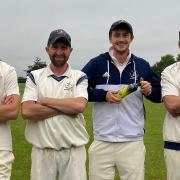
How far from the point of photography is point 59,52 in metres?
6.76

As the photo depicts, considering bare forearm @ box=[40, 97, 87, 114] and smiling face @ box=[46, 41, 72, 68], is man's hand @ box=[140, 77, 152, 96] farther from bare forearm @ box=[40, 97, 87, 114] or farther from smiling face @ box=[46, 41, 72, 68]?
smiling face @ box=[46, 41, 72, 68]

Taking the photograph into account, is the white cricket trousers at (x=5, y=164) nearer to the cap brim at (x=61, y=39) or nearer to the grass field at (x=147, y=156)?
the cap brim at (x=61, y=39)

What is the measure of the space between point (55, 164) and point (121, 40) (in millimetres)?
2160

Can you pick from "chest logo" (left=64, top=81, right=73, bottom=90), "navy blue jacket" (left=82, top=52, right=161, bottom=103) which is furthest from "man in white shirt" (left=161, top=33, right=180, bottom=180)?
"chest logo" (left=64, top=81, right=73, bottom=90)

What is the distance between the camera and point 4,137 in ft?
20.7

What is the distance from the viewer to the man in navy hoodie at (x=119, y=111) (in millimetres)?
7164

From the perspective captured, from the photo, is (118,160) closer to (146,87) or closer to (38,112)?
(146,87)

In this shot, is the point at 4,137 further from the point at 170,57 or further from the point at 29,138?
the point at 170,57

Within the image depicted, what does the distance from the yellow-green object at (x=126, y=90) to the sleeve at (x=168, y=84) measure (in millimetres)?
454

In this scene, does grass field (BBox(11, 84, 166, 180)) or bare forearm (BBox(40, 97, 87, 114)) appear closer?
bare forearm (BBox(40, 97, 87, 114))

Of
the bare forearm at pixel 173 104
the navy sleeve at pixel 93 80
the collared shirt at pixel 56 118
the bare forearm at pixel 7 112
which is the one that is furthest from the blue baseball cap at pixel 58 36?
the bare forearm at pixel 173 104

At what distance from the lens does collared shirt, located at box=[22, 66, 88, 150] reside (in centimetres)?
658

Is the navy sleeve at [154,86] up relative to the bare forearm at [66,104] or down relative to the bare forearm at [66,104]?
up

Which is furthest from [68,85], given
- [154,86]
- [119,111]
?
[154,86]
